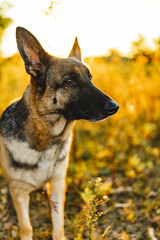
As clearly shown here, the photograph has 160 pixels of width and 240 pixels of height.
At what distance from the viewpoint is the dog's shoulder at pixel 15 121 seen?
8.32 ft

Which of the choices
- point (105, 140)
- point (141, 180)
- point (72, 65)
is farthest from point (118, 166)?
point (72, 65)

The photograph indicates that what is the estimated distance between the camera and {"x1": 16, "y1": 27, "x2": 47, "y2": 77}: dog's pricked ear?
2219 millimetres

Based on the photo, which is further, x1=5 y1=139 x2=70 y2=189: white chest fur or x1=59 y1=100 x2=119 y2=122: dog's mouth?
x1=5 y1=139 x2=70 y2=189: white chest fur

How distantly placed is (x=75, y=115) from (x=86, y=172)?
1747 millimetres

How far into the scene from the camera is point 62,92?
2428mm

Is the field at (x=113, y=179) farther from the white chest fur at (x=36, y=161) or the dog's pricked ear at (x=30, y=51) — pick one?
the dog's pricked ear at (x=30, y=51)

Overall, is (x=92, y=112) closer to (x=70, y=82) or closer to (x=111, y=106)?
(x=111, y=106)

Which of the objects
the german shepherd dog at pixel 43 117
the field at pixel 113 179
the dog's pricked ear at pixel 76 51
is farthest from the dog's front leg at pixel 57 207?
the dog's pricked ear at pixel 76 51

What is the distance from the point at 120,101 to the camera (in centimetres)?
525

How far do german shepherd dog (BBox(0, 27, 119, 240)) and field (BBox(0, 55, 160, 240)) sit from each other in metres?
0.29

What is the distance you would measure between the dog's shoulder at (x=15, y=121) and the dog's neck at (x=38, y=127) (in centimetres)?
6

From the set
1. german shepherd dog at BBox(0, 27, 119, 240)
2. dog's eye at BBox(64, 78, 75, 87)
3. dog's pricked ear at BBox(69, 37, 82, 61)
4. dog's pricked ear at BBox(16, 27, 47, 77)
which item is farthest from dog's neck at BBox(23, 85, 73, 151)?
dog's pricked ear at BBox(69, 37, 82, 61)

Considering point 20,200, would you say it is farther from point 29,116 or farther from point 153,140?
point 153,140

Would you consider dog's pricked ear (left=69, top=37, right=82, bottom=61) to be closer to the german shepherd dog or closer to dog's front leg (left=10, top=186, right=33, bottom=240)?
the german shepherd dog
